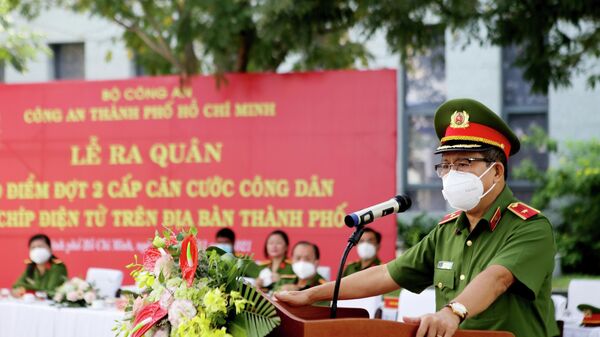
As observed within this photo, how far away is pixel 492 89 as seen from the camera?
14.8 metres

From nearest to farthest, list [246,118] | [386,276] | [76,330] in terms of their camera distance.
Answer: [386,276], [76,330], [246,118]

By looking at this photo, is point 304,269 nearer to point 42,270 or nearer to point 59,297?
point 59,297

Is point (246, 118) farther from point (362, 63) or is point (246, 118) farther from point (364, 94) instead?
point (362, 63)

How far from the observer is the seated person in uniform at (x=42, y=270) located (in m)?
8.70

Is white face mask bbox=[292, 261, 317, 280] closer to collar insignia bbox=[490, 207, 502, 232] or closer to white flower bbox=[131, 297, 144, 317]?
collar insignia bbox=[490, 207, 502, 232]

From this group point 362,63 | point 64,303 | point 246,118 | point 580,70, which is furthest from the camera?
point 362,63

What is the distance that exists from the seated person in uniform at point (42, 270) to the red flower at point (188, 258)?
634 cm

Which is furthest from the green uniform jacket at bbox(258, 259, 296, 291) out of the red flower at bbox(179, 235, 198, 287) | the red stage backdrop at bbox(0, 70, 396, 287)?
the red flower at bbox(179, 235, 198, 287)

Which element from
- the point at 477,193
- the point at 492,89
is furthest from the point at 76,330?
the point at 492,89

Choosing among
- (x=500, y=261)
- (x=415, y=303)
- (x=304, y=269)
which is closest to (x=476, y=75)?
(x=304, y=269)

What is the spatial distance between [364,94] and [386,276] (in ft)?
19.2

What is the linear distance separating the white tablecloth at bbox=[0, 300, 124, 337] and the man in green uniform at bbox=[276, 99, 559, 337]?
354 centimetres

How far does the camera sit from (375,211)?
8.89 feet

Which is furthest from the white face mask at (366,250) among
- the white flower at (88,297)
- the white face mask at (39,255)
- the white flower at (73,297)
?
the white face mask at (39,255)
